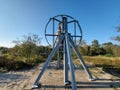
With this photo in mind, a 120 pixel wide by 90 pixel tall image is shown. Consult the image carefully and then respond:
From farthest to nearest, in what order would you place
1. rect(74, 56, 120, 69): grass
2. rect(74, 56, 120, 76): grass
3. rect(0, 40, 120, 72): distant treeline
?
rect(74, 56, 120, 69): grass → rect(0, 40, 120, 72): distant treeline → rect(74, 56, 120, 76): grass

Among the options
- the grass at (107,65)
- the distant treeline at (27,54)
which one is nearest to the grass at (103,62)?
the grass at (107,65)

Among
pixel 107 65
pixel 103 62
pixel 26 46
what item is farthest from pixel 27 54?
pixel 103 62

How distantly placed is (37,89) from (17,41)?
13.4 m

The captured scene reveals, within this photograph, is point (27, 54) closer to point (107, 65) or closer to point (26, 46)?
point (26, 46)

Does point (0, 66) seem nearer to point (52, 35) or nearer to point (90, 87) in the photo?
point (52, 35)

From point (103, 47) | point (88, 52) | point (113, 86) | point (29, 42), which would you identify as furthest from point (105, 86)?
point (103, 47)

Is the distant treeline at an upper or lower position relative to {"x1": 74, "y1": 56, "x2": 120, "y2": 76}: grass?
upper

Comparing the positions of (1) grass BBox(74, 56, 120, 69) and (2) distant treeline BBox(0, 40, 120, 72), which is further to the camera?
(1) grass BBox(74, 56, 120, 69)

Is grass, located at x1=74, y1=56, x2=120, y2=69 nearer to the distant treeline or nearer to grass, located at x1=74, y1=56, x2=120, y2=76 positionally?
grass, located at x1=74, y1=56, x2=120, y2=76

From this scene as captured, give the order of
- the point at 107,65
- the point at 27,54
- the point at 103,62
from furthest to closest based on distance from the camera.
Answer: the point at 103,62 → the point at 27,54 → the point at 107,65

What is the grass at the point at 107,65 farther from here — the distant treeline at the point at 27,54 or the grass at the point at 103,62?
the distant treeline at the point at 27,54

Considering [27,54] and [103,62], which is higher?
[27,54]

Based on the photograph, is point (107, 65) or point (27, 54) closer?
point (107, 65)

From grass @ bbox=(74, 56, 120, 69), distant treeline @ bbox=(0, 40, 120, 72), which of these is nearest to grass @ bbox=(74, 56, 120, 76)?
grass @ bbox=(74, 56, 120, 69)
